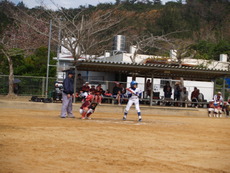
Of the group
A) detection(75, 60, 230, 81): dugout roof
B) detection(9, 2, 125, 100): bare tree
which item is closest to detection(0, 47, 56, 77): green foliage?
detection(9, 2, 125, 100): bare tree

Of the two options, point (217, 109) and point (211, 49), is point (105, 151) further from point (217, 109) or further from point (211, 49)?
point (211, 49)

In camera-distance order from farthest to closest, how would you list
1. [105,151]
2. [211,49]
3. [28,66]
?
[211,49] → [28,66] → [105,151]

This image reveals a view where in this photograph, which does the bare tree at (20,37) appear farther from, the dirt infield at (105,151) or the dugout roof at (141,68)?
the dirt infield at (105,151)

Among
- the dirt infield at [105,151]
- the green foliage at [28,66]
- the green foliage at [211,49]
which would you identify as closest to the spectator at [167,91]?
the green foliage at [28,66]

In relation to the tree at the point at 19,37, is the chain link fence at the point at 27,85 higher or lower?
lower

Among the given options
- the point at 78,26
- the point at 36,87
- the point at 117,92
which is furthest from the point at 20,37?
the point at 117,92

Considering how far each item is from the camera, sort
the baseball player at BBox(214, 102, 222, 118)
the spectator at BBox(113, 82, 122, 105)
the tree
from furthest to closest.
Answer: the tree → the spectator at BBox(113, 82, 122, 105) → the baseball player at BBox(214, 102, 222, 118)

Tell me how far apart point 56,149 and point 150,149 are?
2.32 metres

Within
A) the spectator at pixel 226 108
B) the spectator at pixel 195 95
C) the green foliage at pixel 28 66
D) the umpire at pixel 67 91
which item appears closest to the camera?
the umpire at pixel 67 91

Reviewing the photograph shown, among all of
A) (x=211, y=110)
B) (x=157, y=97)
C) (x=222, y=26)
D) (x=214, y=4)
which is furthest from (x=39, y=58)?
(x=214, y=4)

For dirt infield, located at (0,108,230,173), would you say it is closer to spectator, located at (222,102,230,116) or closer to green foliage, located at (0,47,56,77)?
spectator, located at (222,102,230,116)

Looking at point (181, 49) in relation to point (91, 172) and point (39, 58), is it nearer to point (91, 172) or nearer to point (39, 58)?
point (39, 58)

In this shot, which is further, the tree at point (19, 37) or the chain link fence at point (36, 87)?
the tree at point (19, 37)

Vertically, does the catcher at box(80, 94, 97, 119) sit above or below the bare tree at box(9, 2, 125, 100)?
below
